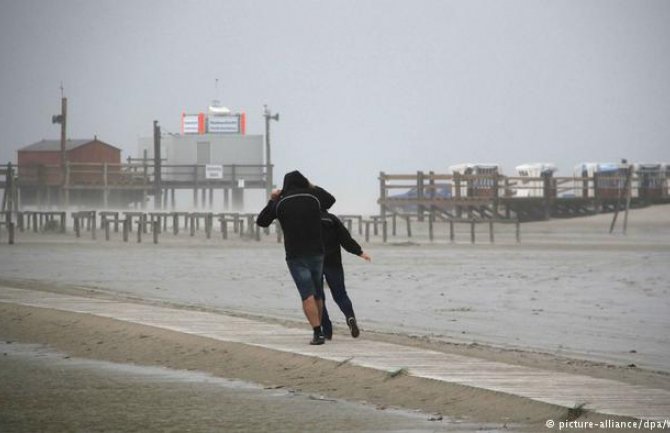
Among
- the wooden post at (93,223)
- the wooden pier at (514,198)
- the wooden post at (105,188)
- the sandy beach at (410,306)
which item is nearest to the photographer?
the sandy beach at (410,306)

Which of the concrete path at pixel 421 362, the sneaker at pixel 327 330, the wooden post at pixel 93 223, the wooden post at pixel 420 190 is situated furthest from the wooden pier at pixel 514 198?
the sneaker at pixel 327 330

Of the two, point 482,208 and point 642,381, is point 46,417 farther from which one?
point 482,208

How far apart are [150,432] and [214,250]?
33.6 metres

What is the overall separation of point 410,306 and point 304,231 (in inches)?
339

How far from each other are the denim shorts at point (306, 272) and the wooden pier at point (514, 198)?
173 feet

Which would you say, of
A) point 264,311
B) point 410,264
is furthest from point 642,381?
point 410,264

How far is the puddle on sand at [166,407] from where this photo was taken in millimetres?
10055

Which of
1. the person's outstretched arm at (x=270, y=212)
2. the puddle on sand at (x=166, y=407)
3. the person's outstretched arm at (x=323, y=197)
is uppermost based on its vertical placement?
the person's outstretched arm at (x=323, y=197)

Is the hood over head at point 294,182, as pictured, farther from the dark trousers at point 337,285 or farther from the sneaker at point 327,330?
the sneaker at point 327,330

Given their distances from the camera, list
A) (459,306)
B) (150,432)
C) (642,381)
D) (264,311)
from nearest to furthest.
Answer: (150,432), (642,381), (264,311), (459,306)

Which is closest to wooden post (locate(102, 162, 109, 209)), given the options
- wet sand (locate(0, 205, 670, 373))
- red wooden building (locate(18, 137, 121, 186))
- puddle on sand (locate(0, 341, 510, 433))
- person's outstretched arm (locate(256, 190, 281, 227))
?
red wooden building (locate(18, 137, 121, 186))

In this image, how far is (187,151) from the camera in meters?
88.3

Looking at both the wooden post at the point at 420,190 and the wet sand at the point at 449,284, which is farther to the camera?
the wooden post at the point at 420,190

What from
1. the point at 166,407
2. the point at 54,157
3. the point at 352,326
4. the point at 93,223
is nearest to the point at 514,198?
the point at 93,223
